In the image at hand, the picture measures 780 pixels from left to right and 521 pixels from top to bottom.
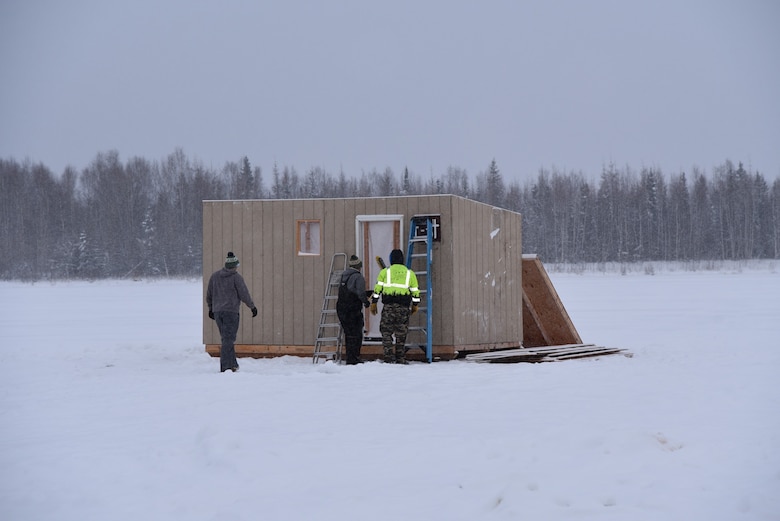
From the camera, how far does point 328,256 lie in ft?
47.9

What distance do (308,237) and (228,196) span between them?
6067 cm

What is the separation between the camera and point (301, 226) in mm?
14812

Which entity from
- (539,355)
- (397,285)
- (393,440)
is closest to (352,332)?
(397,285)

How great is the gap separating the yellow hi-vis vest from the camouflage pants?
5.8 inches

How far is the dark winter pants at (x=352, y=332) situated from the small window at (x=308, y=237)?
1.79 metres

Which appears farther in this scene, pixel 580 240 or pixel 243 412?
pixel 580 240

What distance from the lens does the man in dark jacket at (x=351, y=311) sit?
1325cm

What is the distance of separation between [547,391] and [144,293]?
32.2m

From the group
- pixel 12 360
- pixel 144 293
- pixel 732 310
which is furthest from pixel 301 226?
pixel 144 293

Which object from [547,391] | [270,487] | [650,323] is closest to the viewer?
[270,487]

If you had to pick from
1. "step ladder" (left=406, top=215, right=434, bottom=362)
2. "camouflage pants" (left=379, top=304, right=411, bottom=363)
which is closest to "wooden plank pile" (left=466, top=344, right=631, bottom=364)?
"step ladder" (left=406, top=215, right=434, bottom=362)

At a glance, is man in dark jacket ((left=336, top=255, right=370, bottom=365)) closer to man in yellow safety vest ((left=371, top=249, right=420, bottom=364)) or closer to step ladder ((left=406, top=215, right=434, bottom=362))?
man in yellow safety vest ((left=371, top=249, right=420, bottom=364))

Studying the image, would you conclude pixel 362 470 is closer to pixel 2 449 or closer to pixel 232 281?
pixel 2 449

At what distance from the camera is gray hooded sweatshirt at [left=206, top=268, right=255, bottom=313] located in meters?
12.5
